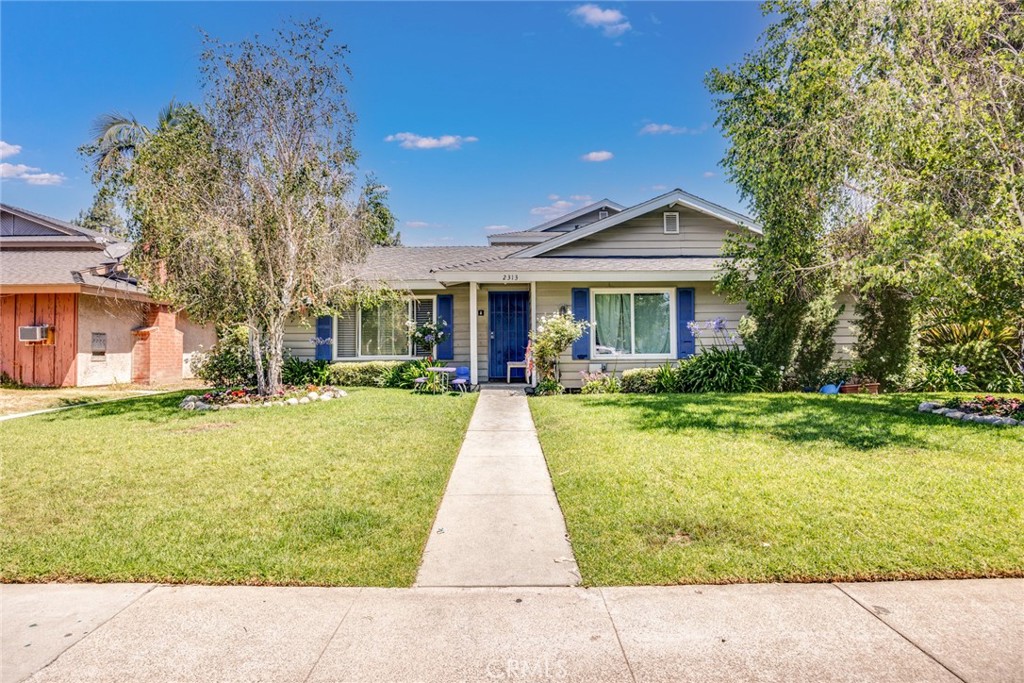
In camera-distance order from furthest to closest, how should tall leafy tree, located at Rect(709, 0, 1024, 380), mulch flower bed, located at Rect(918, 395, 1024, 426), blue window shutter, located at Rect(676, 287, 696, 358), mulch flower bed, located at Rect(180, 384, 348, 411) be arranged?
1. blue window shutter, located at Rect(676, 287, 696, 358)
2. mulch flower bed, located at Rect(180, 384, 348, 411)
3. mulch flower bed, located at Rect(918, 395, 1024, 426)
4. tall leafy tree, located at Rect(709, 0, 1024, 380)

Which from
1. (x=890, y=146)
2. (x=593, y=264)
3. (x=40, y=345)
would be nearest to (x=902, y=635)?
(x=890, y=146)

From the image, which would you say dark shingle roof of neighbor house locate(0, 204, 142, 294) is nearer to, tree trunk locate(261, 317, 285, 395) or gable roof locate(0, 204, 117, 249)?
gable roof locate(0, 204, 117, 249)

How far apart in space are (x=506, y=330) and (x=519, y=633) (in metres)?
11.6

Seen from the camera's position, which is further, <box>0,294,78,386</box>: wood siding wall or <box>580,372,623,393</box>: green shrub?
<box>0,294,78,386</box>: wood siding wall

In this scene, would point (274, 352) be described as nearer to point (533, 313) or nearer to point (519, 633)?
point (533, 313)

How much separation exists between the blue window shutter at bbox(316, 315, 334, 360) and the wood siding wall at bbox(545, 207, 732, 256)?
6407 millimetres

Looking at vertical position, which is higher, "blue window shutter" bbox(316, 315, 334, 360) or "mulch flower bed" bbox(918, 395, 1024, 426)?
"blue window shutter" bbox(316, 315, 334, 360)

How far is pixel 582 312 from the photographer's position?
1343 cm

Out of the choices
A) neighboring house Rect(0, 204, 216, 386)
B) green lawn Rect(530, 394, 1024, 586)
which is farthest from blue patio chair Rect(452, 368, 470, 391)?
neighboring house Rect(0, 204, 216, 386)

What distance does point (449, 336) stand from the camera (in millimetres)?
14422

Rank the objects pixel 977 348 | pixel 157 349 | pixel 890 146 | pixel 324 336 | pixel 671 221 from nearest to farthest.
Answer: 1. pixel 890 146
2. pixel 977 348
3. pixel 671 221
4. pixel 324 336
5. pixel 157 349

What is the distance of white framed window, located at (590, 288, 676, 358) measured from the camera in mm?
13617

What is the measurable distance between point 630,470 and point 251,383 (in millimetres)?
11068

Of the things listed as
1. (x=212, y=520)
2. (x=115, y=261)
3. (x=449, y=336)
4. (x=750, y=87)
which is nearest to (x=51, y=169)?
(x=115, y=261)
